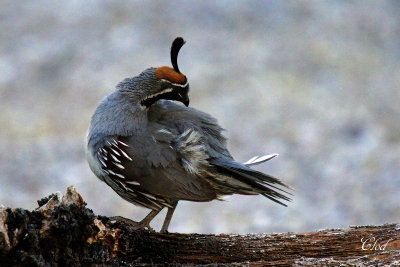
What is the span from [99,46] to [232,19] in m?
2.76

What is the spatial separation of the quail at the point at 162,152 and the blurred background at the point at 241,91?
431 cm

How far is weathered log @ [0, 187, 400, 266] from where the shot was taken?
4.86 metres

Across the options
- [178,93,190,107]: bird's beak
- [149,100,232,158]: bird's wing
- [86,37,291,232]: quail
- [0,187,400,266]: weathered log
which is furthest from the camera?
[178,93,190,107]: bird's beak

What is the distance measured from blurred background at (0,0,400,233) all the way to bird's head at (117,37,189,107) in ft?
14.1

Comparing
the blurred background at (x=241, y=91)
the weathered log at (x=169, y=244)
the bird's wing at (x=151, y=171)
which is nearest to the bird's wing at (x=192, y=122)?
the bird's wing at (x=151, y=171)

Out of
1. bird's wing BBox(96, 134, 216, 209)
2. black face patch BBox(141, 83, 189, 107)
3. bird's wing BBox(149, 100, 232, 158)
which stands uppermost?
black face patch BBox(141, 83, 189, 107)

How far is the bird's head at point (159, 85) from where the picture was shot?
279 inches

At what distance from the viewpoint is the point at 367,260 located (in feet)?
18.6

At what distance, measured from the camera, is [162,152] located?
6699mm

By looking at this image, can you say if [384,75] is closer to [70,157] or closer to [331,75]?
[331,75]

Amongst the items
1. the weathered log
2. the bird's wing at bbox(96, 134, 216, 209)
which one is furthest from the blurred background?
the weathered log

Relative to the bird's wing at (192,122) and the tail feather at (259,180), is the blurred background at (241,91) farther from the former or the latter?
the tail feather at (259,180)

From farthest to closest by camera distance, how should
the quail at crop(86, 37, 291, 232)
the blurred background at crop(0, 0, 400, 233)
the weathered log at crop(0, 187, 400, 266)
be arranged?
the blurred background at crop(0, 0, 400, 233) → the quail at crop(86, 37, 291, 232) → the weathered log at crop(0, 187, 400, 266)

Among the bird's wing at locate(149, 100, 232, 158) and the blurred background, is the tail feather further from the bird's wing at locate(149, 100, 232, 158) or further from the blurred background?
the blurred background
